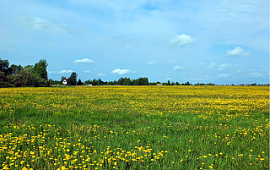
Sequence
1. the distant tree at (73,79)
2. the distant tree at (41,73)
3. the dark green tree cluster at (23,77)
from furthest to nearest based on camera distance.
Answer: the distant tree at (73,79) → the distant tree at (41,73) → the dark green tree cluster at (23,77)

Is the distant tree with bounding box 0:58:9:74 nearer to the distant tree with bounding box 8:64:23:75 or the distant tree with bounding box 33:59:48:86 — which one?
the distant tree with bounding box 8:64:23:75

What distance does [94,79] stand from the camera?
158375mm

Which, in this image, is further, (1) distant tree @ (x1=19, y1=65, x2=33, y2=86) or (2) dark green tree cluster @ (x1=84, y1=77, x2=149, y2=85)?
(2) dark green tree cluster @ (x1=84, y1=77, x2=149, y2=85)

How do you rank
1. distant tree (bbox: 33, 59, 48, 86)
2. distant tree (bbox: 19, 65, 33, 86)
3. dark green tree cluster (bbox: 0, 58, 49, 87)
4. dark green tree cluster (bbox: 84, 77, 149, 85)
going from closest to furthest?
dark green tree cluster (bbox: 0, 58, 49, 87), distant tree (bbox: 19, 65, 33, 86), distant tree (bbox: 33, 59, 48, 86), dark green tree cluster (bbox: 84, 77, 149, 85)

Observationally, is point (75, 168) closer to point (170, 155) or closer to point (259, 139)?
point (170, 155)

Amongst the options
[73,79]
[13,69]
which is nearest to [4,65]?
[13,69]

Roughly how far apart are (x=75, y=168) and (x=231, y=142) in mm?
5722

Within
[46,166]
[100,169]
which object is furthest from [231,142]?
[46,166]

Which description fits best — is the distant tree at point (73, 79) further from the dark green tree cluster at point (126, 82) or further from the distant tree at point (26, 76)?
the distant tree at point (26, 76)

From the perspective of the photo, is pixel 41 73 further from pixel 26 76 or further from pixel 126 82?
pixel 126 82

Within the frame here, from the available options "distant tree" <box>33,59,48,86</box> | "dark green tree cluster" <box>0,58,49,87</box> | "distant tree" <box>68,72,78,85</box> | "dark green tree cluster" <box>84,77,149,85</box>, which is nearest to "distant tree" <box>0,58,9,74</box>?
"dark green tree cluster" <box>0,58,49,87</box>

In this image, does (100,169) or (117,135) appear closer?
(100,169)

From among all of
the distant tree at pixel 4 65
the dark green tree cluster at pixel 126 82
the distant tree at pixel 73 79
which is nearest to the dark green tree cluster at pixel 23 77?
the distant tree at pixel 4 65

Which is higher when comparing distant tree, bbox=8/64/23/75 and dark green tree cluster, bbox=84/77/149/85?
distant tree, bbox=8/64/23/75
